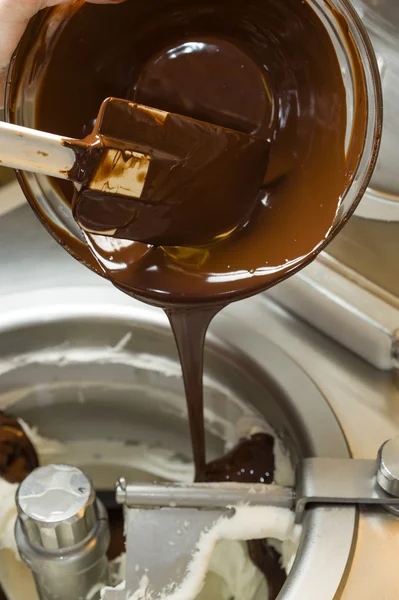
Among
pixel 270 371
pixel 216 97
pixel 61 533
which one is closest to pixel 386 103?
pixel 216 97

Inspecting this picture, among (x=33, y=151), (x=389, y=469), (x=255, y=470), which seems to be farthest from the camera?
(x=255, y=470)

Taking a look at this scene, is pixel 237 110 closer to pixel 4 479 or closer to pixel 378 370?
pixel 378 370

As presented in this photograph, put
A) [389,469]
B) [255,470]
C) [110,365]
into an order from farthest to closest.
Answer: [110,365] → [255,470] → [389,469]

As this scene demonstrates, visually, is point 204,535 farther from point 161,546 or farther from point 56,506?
point 56,506

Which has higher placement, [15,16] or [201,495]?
[15,16]

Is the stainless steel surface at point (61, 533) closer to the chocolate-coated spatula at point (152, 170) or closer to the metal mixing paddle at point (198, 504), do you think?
the metal mixing paddle at point (198, 504)

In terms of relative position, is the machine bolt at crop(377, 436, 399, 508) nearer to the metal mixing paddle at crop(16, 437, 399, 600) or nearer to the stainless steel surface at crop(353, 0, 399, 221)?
the metal mixing paddle at crop(16, 437, 399, 600)

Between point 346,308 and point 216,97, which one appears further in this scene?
point 346,308

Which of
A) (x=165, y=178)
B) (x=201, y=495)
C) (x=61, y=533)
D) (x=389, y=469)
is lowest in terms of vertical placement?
(x=61, y=533)
